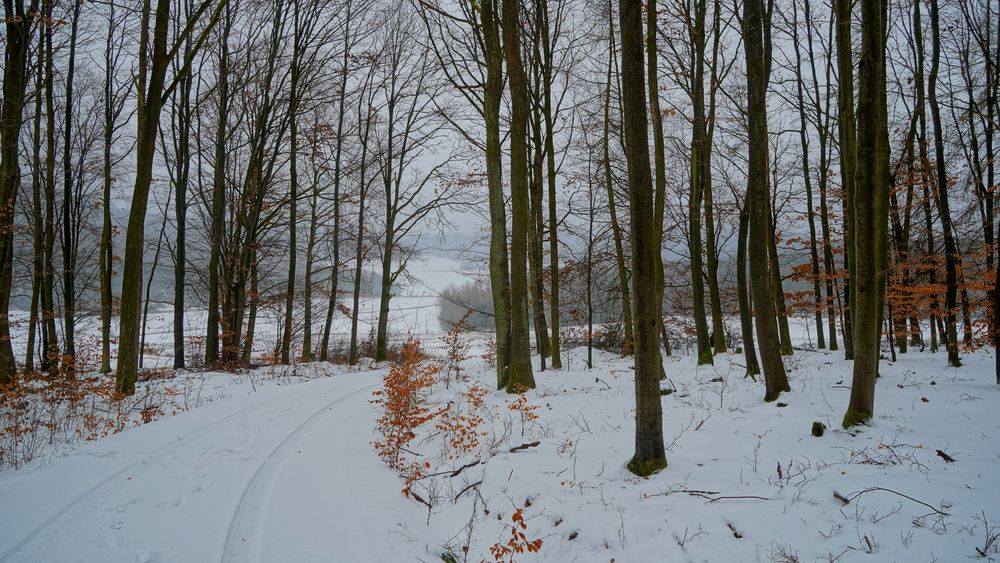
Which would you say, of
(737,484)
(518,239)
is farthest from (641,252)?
(518,239)

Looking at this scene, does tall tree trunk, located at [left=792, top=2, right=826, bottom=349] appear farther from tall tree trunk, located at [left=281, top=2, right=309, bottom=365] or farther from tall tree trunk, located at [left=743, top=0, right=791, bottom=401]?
tall tree trunk, located at [left=281, top=2, right=309, bottom=365]

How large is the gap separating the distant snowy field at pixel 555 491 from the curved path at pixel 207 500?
2 cm

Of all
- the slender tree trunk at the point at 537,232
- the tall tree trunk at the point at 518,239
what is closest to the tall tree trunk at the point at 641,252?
the tall tree trunk at the point at 518,239

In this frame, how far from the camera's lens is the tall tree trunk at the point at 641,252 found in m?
4.28

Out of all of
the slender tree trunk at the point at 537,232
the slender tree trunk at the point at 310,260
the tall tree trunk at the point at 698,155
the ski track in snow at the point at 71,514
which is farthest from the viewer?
the slender tree trunk at the point at 310,260

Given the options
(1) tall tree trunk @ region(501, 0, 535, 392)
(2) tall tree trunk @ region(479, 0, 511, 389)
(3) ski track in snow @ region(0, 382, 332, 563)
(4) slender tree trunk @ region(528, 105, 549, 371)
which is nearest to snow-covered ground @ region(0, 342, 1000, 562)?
(3) ski track in snow @ region(0, 382, 332, 563)

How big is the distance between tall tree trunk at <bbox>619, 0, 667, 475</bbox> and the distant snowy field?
0.36 m

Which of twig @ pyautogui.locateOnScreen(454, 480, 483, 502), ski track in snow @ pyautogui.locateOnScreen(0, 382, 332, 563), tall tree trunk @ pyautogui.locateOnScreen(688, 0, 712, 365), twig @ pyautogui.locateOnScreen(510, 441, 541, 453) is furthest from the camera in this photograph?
tall tree trunk @ pyautogui.locateOnScreen(688, 0, 712, 365)

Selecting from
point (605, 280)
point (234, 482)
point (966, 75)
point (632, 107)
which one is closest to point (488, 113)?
point (632, 107)

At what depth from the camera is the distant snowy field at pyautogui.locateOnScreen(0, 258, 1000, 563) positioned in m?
3.04

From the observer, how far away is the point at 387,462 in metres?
5.27

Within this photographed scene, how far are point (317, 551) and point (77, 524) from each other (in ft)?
5.84

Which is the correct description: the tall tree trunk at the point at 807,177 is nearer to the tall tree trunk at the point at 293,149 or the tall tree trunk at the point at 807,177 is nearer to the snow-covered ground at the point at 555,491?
the snow-covered ground at the point at 555,491

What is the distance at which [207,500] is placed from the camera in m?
3.84
